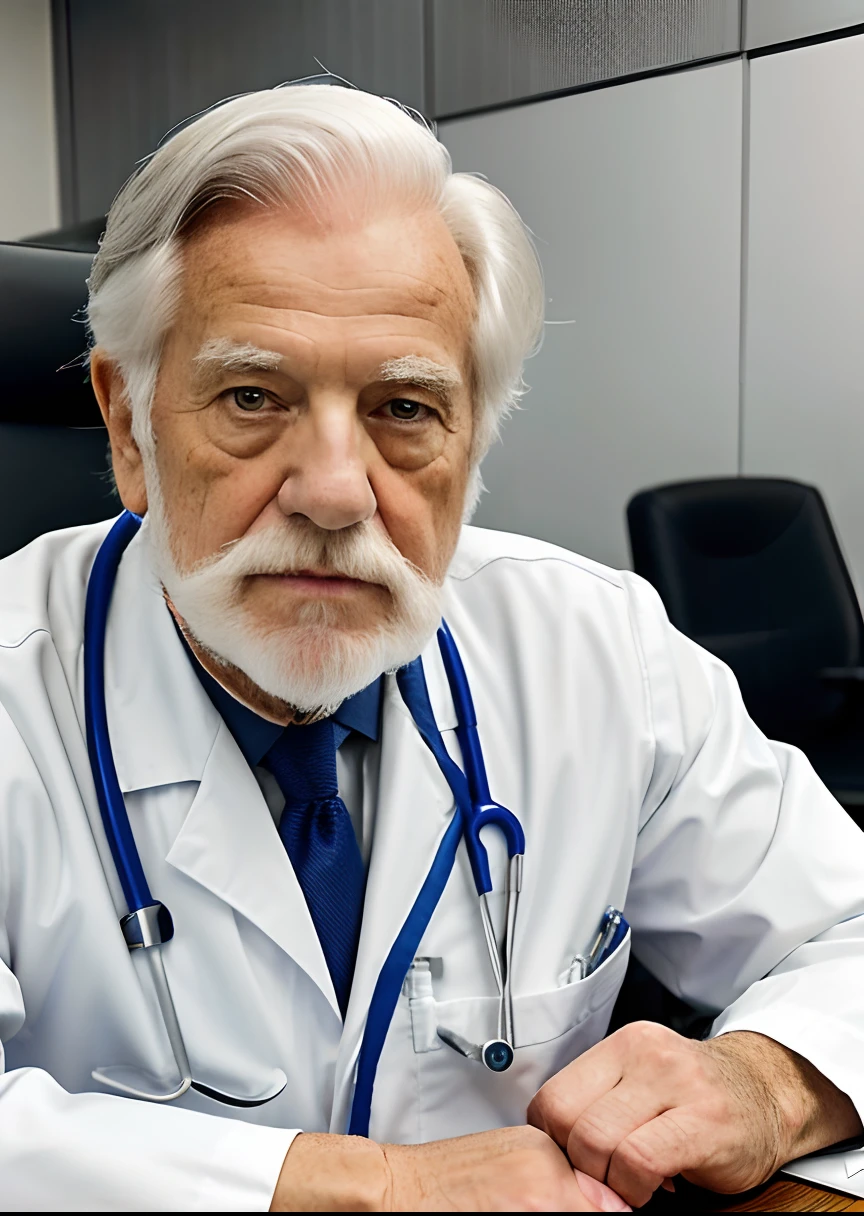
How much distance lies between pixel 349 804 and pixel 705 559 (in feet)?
2.83

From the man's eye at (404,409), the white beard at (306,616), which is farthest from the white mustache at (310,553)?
the man's eye at (404,409)

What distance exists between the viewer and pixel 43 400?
1295 mm

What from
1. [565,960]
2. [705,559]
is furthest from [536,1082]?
[705,559]

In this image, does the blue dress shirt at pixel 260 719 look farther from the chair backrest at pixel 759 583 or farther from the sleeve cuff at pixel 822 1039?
the chair backrest at pixel 759 583

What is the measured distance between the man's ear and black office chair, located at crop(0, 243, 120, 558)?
0.25 meters

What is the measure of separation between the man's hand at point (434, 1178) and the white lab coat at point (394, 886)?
0.09 feet

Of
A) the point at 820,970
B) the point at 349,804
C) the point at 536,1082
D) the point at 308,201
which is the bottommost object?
the point at 536,1082

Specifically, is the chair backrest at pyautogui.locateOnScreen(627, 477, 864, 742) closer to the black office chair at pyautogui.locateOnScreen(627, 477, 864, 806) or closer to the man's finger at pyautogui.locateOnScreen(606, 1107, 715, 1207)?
the black office chair at pyautogui.locateOnScreen(627, 477, 864, 806)

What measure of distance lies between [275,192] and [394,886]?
595 mm

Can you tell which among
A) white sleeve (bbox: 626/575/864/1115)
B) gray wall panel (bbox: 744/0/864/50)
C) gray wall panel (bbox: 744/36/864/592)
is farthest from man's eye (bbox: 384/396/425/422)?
gray wall panel (bbox: 744/0/864/50)

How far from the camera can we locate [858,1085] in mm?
916

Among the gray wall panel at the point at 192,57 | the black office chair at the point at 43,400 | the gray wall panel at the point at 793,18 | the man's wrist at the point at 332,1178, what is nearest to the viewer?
the man's wrist at the point at 332,1178

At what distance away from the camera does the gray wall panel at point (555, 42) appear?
163 centimetres

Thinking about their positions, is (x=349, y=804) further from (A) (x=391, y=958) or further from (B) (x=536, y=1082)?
(B) (x=536, y=1082)
